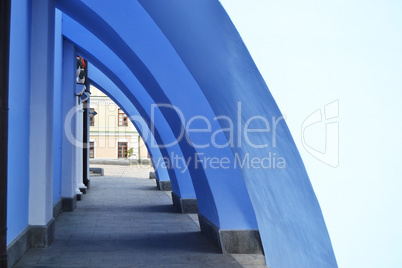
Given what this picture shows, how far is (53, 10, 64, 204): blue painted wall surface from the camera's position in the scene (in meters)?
11.6

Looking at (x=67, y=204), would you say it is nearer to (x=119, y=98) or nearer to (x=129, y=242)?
(x=129, y=242)

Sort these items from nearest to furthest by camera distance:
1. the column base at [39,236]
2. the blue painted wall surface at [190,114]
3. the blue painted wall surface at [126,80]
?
the blue painted wall surface at [190,114]
the column base at [39,236]
the blue painted wall surface at [126,80]

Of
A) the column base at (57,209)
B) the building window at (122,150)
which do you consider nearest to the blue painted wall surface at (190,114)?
the column base at (57,209)

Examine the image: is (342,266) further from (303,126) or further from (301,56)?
(301,56)

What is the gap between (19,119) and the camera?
7141mm

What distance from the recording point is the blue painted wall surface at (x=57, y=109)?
11.6 m

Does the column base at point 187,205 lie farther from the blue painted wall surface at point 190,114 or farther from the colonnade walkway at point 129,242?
the blue painted wall surface at point 190,114

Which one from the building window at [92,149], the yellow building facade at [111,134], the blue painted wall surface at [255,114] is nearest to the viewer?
the blue painted wall surface at [255,114]

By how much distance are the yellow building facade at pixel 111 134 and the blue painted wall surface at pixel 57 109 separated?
29.9 meters

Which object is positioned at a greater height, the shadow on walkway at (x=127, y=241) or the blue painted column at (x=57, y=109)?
the blue painted column at (x=57, y=109)

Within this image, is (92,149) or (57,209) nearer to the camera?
(57,209)

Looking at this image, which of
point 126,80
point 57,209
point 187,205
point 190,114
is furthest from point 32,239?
point 126,80

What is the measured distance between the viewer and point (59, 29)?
1222cm

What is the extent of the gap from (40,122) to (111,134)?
36.4 meters
